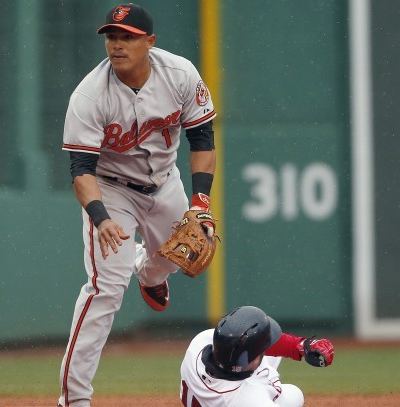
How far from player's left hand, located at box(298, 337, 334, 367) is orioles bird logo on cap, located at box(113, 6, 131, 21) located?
4.92 feet

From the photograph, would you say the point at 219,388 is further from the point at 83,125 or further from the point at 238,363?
the point at 83,125

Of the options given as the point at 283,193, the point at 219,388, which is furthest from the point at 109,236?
the point at 283,193

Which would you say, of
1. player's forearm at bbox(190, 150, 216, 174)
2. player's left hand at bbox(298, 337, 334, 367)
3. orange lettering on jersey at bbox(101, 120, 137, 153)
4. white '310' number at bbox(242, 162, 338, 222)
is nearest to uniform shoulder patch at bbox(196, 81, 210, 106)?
player's forearm at bbox(190, 150, 216, 174)

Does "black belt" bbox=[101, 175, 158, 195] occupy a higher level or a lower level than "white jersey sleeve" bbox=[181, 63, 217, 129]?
lower

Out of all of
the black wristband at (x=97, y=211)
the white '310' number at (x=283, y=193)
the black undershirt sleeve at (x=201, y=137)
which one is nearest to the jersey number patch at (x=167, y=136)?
the black undershirt sleeve at (x=201, y=137)

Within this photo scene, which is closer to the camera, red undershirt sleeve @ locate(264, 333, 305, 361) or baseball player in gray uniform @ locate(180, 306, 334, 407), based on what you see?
baseball player in gray uniform @ locate(180, 306, 334, 407)

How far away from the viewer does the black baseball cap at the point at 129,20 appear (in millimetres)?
4570

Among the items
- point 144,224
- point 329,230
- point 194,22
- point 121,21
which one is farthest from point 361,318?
point 121,21

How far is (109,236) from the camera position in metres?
4.39

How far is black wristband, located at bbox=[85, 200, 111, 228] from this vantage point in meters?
4.46

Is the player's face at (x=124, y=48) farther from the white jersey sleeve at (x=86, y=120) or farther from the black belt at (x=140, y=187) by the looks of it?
the black belt at (x=140, y=187)

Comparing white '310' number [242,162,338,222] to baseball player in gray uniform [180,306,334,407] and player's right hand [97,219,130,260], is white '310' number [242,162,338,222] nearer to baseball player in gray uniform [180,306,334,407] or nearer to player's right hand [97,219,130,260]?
player's right hand [97,219,130,260]

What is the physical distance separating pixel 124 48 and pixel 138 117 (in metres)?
0.30

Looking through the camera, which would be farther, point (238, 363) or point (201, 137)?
point (201, 137)
